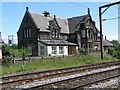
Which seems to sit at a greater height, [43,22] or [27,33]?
[43,22]

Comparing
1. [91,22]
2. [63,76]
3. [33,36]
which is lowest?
[63,76]

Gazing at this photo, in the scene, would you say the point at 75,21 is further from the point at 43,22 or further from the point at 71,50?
the point at 43,22

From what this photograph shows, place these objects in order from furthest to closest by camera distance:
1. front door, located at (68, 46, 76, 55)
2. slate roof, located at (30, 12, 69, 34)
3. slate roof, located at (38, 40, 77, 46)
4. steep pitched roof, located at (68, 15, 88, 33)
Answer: steep pitched roof, located at (68, 15, 88, 33) < front door, located at (68, 46, 76, 55) < slate roof, located at (30, 12, 69, 34) < slate roof, located at (38, 40, 77, 46)

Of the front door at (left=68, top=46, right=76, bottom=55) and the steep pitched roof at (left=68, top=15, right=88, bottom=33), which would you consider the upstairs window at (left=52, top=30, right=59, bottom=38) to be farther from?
the steep pitched roof at (left=68, top=15, right=88, bottom=33)

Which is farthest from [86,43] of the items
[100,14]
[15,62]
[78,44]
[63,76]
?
[63,76]

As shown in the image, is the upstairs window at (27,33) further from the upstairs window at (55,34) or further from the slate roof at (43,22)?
the upstairs window at (55,34)

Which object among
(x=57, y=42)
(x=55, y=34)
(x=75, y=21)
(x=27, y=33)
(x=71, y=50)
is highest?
(x=75, y=21)

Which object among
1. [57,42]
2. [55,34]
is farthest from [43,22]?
[57,42]

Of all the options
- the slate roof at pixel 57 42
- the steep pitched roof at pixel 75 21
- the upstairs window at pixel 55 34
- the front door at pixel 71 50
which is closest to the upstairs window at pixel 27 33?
the slate roof at pixel 57 42

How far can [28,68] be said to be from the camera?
1944 centimetres

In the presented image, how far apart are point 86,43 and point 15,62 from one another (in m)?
30.7

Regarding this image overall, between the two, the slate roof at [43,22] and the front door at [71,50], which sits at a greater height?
the slate roof at [43,22]

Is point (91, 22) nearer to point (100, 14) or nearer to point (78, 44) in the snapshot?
point (78, 44)

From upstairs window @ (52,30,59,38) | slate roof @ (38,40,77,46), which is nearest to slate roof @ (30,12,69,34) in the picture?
upstairs window @ (52,30,59,38)
